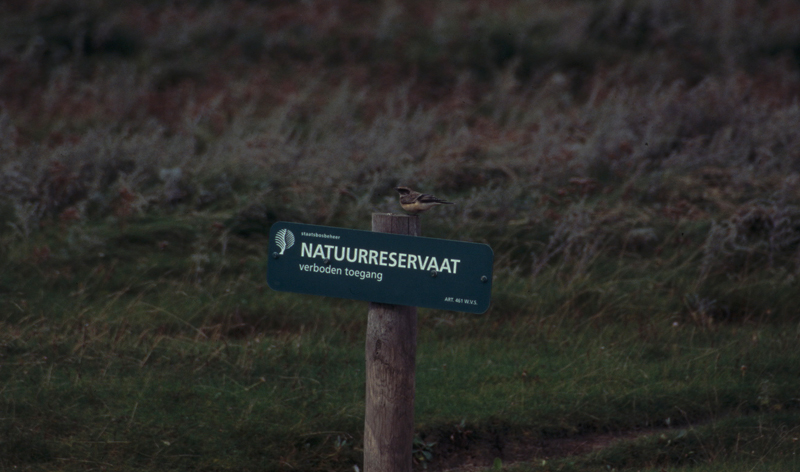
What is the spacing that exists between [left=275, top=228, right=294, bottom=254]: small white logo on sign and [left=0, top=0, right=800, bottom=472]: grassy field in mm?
1527

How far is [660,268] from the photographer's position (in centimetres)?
712

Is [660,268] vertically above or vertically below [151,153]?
below

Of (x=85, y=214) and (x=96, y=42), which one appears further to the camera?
(x=96, y=42)

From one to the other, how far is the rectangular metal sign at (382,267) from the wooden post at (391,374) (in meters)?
0.10

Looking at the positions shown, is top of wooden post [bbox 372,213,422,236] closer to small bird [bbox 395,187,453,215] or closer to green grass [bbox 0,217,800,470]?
small bird [bbox 395,187,453,215]

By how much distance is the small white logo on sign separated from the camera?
12.3 ft

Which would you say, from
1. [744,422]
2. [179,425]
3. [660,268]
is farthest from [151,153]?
[744,422]

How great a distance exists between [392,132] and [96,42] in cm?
724

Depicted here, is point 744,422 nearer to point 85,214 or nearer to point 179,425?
point 179,425

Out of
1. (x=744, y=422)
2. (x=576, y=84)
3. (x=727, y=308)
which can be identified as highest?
(x=576, y=84)

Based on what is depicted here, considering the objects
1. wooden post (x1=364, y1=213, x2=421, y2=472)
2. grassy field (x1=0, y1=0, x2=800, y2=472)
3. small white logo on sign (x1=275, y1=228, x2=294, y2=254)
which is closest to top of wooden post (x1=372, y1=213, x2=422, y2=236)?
wooden post (x1=364, y1=213, x2=421, y2=472)

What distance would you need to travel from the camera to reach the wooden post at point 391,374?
3678 mm

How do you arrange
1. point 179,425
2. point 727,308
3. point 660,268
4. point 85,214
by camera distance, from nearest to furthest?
point 179,425
point 727,308
point 660,268
point 85,214

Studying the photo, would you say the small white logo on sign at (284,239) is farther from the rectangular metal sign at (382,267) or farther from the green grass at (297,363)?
the green grass at (297,363)
